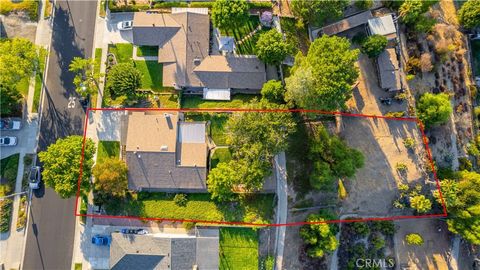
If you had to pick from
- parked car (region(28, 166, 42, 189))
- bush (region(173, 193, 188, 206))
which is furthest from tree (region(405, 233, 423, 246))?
parked car (region(28, 166, 42, 189))

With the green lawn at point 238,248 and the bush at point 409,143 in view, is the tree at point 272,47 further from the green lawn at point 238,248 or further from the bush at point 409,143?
Result: the green lawn at point 238,248

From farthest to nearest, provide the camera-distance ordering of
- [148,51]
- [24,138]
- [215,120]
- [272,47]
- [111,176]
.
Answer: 1. [148,51]
2. [24,138]
3. [215,120]
4. [272,47]
5. [111,176]

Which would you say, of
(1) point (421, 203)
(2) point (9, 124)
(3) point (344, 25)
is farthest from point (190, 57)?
(1) point (421, 203)

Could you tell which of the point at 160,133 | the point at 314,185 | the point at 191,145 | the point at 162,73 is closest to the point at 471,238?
the point at 314,185

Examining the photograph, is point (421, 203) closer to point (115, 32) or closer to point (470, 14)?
point (470, 14)

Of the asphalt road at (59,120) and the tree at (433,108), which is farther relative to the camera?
the tree at (433,108)

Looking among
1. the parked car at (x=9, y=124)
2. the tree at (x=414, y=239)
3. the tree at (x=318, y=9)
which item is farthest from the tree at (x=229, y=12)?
the tree at (x=414, y=239)
